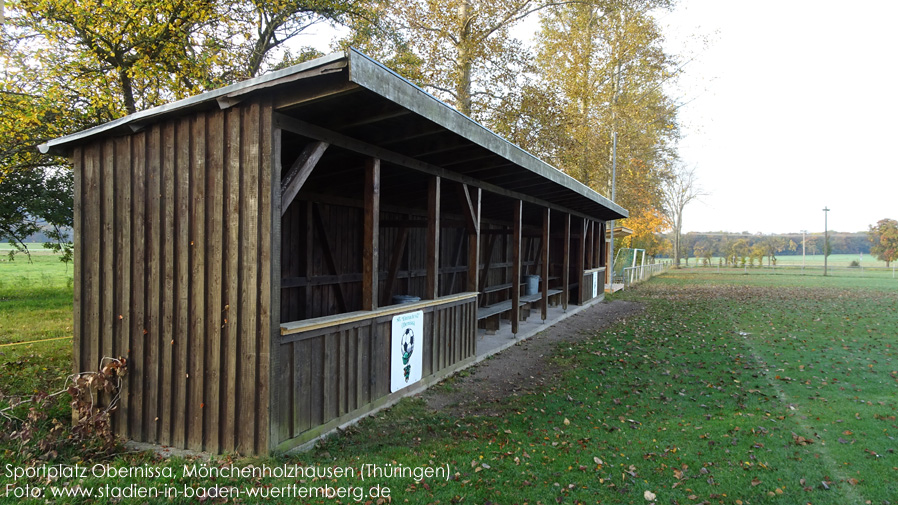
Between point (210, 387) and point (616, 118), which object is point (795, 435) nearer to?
point (210, 387)

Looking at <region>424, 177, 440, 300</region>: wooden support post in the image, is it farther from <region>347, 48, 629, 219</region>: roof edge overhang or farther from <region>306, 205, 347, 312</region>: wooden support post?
<region>306, 205, 347, 312</region>: wooden support post

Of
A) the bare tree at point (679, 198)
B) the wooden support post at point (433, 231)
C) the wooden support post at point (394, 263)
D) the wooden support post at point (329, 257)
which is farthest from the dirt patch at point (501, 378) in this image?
the bare tree at point (679, 198)

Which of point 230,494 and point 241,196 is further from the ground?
point 241,196

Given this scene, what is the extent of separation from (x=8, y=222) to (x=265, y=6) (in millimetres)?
6811

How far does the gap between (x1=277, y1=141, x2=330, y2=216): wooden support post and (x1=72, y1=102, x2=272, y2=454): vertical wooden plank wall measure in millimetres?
171

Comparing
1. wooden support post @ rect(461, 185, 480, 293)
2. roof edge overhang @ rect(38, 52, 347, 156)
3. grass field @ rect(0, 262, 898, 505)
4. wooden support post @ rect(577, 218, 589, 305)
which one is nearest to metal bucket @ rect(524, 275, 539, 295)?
wooden support post @ rect(577, 218, 589, 305)

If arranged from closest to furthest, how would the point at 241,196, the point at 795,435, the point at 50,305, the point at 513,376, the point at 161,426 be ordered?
the point at 241,196
the point at 161,426
the point at 795,435
the point at 513,376
the point at 50,305

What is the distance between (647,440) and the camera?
4.51 meters

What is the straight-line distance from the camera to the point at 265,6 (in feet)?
34.8

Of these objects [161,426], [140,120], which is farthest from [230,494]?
[140,120]

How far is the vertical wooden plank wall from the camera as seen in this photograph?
3842mm

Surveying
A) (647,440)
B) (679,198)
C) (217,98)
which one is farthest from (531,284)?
(679,198)

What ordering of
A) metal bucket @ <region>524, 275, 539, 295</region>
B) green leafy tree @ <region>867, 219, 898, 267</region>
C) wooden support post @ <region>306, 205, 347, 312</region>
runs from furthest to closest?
green leafy tree @ <region>867, 219, 898, 267</region> < metal bucket @ <region>524, 275, 539, 295</region> < wooden support post @ <region>306, 205, 347, 312</region>

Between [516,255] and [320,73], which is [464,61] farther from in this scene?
[320,73]
